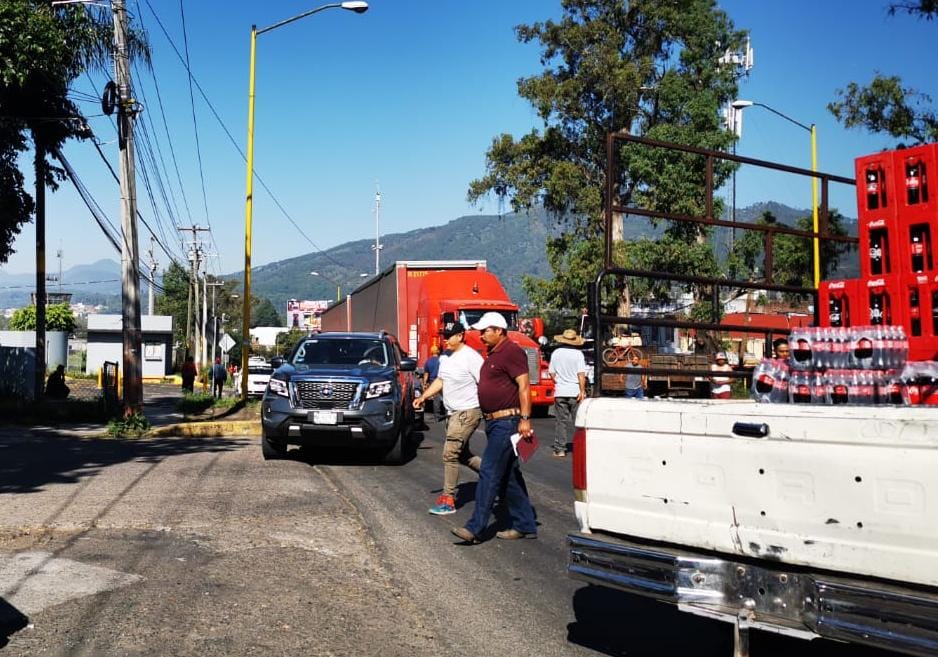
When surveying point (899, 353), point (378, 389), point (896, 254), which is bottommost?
point (378, 389)

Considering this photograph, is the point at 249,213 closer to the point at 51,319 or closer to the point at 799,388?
the point at 799,388

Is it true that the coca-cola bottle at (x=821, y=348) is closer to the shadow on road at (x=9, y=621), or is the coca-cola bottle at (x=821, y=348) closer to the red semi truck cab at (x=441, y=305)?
the shadow on road at (x=9, y=621)

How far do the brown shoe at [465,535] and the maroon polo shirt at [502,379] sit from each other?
988mm

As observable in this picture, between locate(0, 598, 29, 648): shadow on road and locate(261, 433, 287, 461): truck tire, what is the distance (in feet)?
25.6

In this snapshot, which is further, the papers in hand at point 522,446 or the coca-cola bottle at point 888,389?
the papers in hand at point 522,446

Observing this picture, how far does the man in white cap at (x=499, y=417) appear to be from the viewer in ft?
25.7

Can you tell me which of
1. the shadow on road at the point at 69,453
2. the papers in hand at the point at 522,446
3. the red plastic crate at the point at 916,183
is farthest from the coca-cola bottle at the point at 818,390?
the shadow on road at the point at 69,453

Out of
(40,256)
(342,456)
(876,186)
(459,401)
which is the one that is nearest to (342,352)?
(342,456)

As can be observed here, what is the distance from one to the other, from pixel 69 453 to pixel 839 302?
1226 centimetres

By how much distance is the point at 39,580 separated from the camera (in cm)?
654

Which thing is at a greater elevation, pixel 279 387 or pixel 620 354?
pixel 620 354

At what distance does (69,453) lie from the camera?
48.8ft

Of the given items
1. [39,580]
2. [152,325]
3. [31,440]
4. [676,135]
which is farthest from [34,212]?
[152,325]

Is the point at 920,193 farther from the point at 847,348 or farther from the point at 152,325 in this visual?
the point at 152,325
